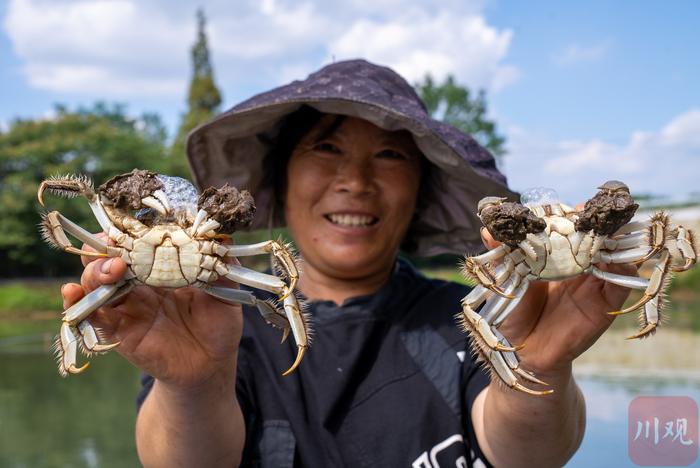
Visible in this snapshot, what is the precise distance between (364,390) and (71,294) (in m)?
1.25

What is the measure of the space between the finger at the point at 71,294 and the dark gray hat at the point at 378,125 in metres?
1.20

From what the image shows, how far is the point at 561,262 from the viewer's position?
2.24 metres

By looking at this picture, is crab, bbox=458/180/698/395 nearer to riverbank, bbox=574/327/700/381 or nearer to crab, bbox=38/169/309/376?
crab, bbox=38/169/309/376

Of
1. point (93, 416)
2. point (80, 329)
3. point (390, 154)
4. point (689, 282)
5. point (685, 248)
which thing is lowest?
point (93, 416)

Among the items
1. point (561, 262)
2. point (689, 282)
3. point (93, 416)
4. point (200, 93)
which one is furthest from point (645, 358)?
point (200, 93)

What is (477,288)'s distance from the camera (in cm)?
232

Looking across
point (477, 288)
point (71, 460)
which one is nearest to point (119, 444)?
point (71, 460)

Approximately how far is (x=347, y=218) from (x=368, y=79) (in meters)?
0.64

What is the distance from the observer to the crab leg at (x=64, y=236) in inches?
85.8

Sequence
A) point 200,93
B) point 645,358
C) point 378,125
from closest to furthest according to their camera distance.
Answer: point 378,125, point 645,358, point 200,93

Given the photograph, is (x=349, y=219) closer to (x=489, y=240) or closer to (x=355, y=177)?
(x=355, y=177)

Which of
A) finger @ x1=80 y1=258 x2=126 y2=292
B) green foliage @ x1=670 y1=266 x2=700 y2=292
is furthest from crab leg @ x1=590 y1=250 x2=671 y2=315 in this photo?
green foliage @ x1=670 y1=266 x2=700 y2=292

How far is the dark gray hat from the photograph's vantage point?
2.91m

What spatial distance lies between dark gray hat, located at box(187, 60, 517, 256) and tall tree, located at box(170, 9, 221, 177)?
30.4 meters
